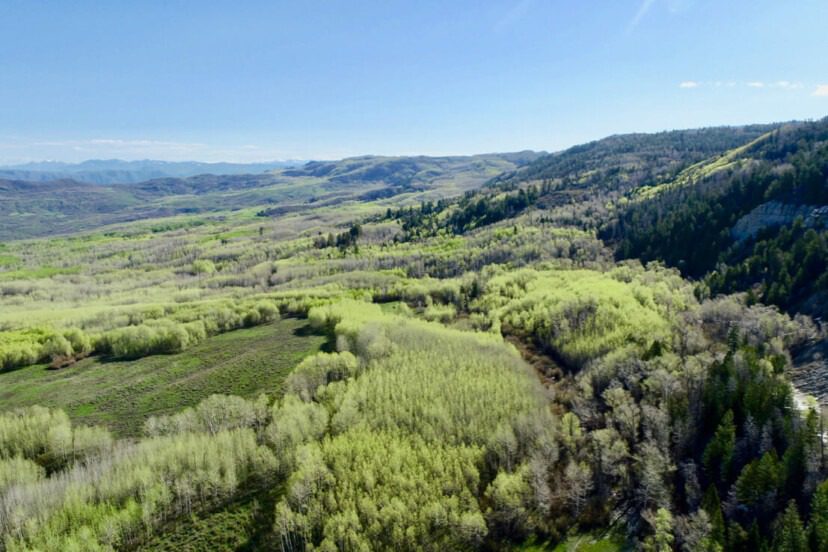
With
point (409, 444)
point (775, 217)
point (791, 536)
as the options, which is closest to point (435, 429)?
point (409, 444)

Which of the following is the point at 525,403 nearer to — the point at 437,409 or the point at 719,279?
the point at 437,409

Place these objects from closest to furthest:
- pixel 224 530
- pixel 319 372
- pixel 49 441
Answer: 1. pixel 224 530
2. pixel 49 441
3. pixel 319 372

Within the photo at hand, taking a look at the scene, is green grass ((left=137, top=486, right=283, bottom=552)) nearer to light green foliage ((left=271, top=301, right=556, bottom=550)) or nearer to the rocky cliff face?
light green foliage ((left=271, top=301, right=556, bottom=550))

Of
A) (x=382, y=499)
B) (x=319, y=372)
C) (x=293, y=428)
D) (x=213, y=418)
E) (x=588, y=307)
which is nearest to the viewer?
(x=382, y=499)

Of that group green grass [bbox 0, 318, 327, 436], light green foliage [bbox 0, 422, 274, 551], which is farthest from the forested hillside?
green grass [bbox 0, 318, 327, 436]

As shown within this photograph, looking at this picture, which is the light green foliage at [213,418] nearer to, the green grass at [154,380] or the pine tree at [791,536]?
the green grass at [154,380]

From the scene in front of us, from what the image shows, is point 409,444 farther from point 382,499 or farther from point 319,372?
point 319,372

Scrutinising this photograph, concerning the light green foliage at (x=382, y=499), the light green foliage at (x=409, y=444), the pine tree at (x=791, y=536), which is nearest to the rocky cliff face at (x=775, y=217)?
the light green foliage at (x=409, y=444)
